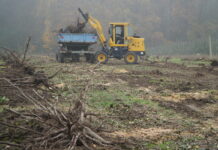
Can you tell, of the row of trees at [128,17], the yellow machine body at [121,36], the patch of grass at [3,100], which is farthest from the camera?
the row of trees at [128,17]

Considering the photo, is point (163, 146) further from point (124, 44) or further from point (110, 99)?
point (124, 44)

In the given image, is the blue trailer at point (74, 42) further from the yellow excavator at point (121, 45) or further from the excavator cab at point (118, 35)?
the excavator cab at point (118, 35)

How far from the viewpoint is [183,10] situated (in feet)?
265

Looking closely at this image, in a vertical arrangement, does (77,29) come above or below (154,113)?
above

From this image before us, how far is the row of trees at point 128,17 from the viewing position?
2506 inches

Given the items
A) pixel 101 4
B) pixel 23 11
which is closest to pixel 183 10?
pixel 101 4

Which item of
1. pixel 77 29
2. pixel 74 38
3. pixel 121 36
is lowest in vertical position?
pixel 74 38

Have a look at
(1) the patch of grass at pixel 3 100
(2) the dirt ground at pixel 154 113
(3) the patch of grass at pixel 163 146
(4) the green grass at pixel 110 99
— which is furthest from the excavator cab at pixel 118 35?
(3) the patch of grass at pixel 163 146

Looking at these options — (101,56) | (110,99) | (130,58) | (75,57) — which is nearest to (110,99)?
(110,99)

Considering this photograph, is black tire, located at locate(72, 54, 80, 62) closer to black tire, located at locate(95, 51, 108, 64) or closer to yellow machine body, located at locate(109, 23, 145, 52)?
black tire, located at locate(95, 51, 108, 64)

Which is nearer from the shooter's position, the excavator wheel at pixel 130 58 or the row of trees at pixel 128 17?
the excavator wheel at pixel 130 58

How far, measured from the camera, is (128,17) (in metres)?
79.4

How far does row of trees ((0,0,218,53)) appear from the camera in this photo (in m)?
63.7

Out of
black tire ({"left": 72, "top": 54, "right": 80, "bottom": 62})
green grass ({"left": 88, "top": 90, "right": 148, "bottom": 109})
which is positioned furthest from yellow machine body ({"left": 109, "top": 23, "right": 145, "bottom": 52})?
green grass ({"left": 88, "top": 90, "right": 148, "bottom": 109})
